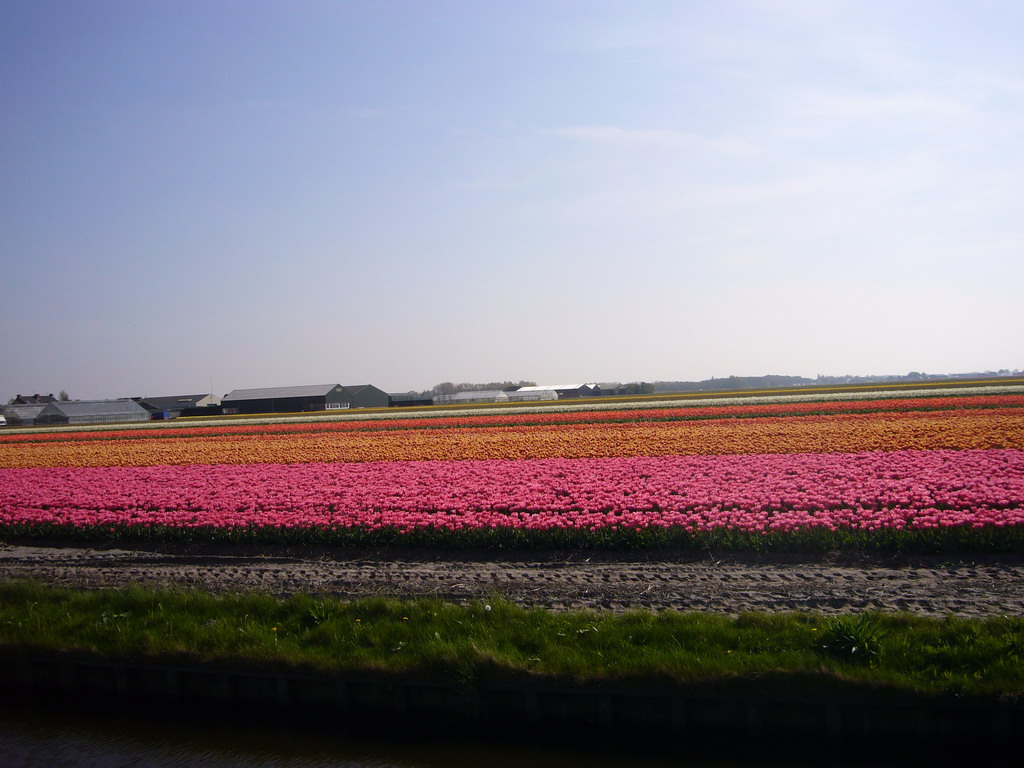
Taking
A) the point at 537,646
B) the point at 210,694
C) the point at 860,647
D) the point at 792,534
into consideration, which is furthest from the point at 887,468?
the point at 210,694

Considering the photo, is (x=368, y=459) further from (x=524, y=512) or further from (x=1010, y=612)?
(x=1010, y=612)

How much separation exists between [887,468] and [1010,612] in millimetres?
8052

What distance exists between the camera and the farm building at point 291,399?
9450 cm

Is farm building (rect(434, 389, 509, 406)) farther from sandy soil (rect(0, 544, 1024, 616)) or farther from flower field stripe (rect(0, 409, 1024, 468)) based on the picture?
sandy soil (rect(0, 544, 1024, 616))

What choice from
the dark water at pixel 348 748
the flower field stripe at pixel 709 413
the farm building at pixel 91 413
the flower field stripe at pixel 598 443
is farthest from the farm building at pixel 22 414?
the dark water at pixel 348 748

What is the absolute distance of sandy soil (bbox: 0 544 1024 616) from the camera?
9469 mm

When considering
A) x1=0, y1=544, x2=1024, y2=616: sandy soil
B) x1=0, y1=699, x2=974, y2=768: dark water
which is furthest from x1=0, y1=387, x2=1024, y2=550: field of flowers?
x1=0, y1=699, x2=974, y2=768: dark water

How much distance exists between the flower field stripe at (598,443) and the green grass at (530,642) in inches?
519

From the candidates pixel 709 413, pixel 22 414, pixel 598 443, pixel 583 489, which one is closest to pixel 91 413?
pixel 22 414

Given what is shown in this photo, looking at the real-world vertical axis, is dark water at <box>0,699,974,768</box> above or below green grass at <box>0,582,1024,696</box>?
below

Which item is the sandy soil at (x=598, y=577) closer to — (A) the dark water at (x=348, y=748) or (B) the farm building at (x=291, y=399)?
(A) the dark water at (x=348, y=748)

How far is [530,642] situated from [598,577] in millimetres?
3196

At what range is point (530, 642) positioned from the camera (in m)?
8.05

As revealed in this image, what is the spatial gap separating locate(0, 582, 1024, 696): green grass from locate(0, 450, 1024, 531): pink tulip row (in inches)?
168
